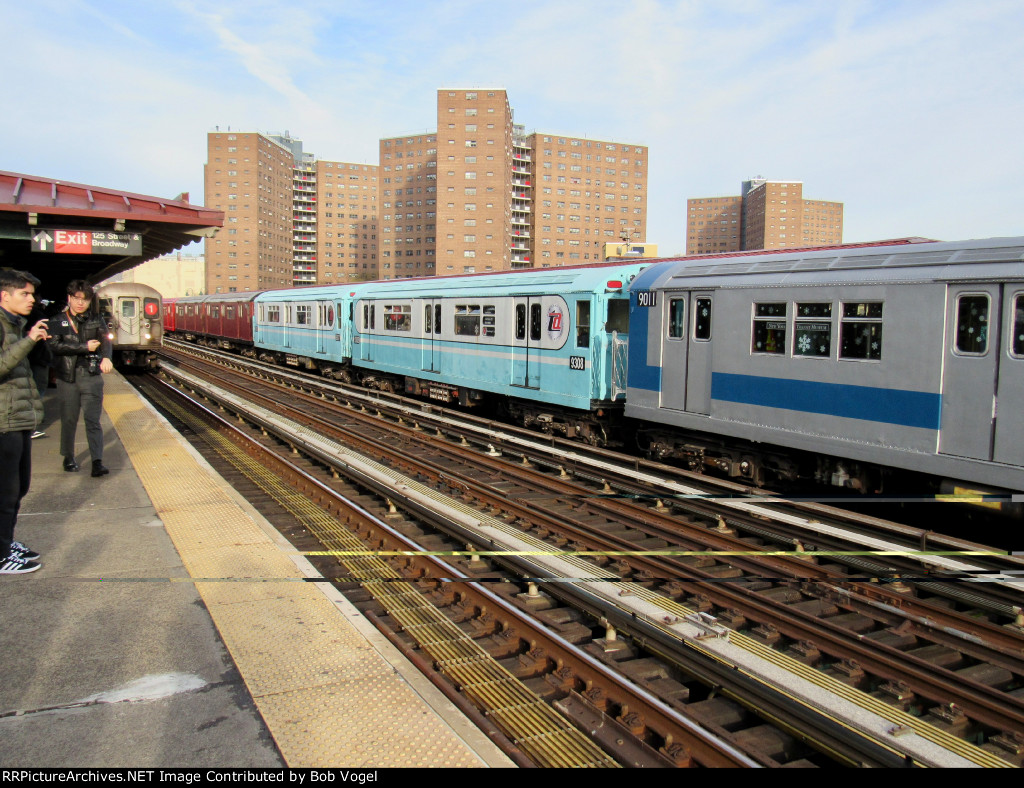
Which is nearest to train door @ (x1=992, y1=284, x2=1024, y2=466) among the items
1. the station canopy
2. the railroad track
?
the railroad track

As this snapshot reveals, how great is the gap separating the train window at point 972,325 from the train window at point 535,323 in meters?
7.61

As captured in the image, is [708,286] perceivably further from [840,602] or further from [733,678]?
[733,678]

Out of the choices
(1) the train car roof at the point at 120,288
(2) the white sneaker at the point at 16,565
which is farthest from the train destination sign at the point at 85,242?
(1) the train car roof at the point at 120,288

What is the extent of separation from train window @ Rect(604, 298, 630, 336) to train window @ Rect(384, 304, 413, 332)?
8.06m

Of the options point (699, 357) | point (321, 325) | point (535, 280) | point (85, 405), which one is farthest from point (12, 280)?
point (321, 325)

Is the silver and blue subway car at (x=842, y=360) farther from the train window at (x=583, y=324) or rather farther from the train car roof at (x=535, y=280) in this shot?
the train window at (x=583, y=324)

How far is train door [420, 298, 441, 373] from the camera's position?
1775 cm

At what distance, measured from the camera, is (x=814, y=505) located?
8.79 m

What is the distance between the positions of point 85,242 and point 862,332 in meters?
10.2

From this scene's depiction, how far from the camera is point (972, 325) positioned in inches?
286

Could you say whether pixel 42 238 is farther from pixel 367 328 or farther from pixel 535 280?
pixel 367 328

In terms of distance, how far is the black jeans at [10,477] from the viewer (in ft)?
16.8
